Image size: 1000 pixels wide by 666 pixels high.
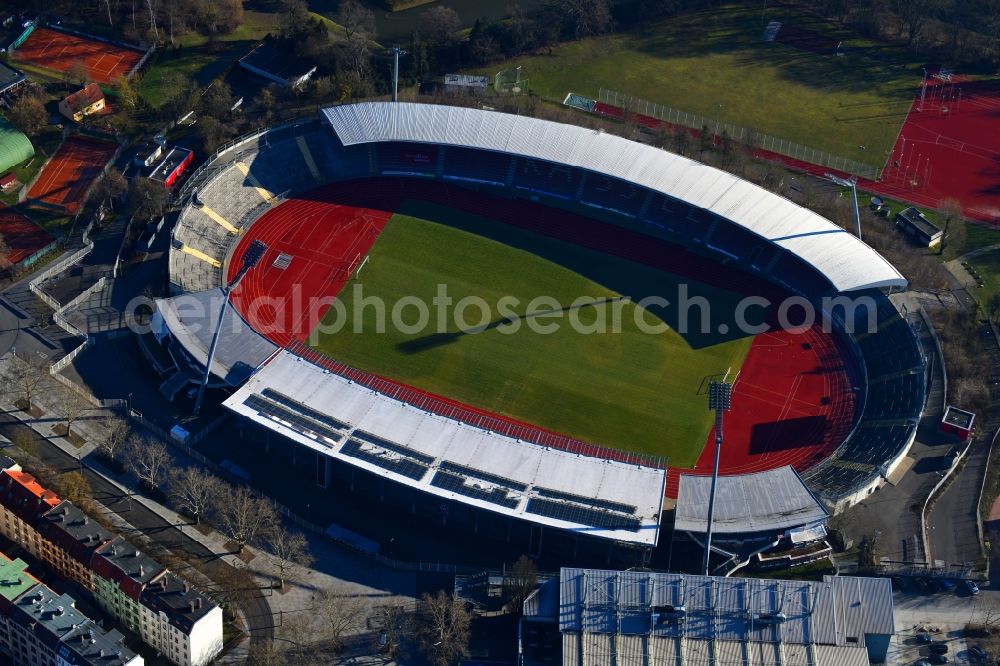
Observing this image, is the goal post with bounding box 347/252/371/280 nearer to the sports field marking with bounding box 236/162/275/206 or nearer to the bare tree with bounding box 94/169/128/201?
the sports field marking with bounding box 236/162/275/206

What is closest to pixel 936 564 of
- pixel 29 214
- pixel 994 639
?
pixel 994 639

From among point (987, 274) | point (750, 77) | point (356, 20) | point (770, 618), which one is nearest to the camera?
point (770, 618)

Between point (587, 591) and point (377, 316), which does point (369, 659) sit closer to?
point (587, 591)

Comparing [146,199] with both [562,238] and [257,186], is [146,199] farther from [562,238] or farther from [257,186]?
[562,238]

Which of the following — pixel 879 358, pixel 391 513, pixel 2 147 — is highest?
pixel 2 147

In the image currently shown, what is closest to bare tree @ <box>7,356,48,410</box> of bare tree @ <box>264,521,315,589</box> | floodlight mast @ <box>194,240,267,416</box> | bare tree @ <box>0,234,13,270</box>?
bare tree @ <box>0,234,13,270</box>

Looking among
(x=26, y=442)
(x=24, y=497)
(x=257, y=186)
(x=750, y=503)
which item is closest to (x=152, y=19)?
(x=257, y=186)

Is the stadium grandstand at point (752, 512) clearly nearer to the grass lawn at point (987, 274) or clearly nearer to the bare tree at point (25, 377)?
the grass lawn at point (987, 274)
